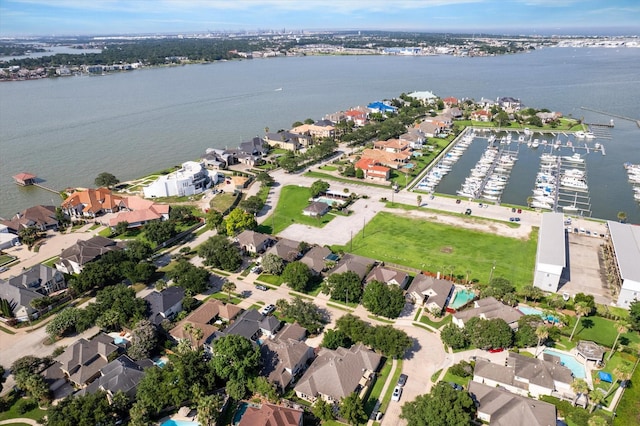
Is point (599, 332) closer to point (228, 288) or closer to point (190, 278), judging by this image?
point (228, 288)

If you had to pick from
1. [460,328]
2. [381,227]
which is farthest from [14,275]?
[460,328]

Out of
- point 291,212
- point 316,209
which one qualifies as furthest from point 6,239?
point 316,209

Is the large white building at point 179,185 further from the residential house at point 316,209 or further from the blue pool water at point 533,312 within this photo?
the blue pool water at point 533,312

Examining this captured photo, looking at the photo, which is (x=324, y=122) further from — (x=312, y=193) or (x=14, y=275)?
(x=14, y=275)

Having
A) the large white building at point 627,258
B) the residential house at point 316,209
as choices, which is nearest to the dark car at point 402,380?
the large white building at point 627,258

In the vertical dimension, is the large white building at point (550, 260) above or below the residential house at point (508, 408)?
above
